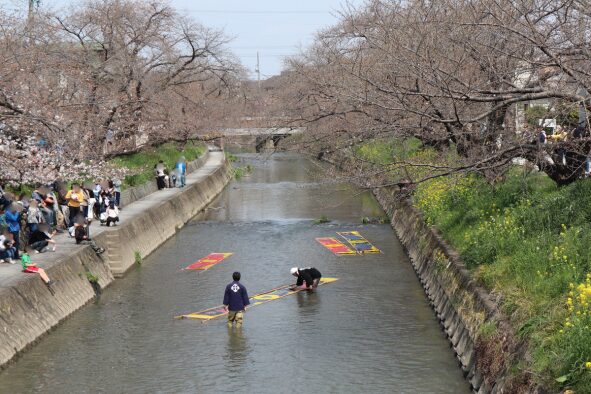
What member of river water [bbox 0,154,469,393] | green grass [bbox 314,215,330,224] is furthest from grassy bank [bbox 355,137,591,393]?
green grass [bbox 314,215,330,224]

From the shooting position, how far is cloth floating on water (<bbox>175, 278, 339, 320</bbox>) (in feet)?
67.1

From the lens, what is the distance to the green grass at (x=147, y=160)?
38906mm

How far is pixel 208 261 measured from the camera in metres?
27.8

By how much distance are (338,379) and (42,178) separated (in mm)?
12817

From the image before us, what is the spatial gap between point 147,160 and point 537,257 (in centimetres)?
3266

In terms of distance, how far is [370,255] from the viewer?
94.5ft

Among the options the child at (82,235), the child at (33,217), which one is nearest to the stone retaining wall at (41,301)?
the child at (82,235)

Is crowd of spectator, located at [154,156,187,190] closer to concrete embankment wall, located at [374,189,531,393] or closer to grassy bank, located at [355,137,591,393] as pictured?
concrete embankment wall, located at [374,189,531,393]

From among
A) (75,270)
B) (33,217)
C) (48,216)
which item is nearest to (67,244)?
(48,216)

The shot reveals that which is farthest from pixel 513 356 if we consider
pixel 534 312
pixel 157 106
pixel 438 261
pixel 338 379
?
pixel 157 106

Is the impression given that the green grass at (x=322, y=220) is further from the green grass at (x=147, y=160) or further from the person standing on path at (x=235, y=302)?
the person standing on path at (x=235, y=302)

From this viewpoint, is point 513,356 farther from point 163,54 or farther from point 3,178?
point 163,54

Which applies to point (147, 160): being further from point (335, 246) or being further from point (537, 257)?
point (537, 257)

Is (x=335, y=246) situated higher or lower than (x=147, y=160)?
lower
